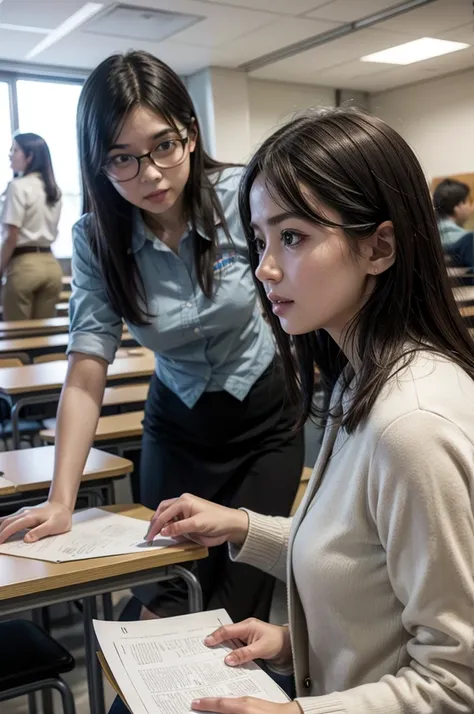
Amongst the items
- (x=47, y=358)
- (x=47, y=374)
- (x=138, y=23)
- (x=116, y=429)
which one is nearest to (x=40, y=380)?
(x=47, y=374)

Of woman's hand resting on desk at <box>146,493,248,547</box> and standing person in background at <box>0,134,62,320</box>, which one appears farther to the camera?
standing person in background at <box>0,134,62,320</box>

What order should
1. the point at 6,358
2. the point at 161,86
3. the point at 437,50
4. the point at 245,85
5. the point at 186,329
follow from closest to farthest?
the point at 161,86 < the point at 186,329 < the point at 6,358 < the point at 437,50 < the point at 245,85

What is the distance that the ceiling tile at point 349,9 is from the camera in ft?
20.4

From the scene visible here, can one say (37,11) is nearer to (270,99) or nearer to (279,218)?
(270,99)

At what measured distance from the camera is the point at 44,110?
8.02 metres

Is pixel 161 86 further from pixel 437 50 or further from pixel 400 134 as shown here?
pixel 437 50

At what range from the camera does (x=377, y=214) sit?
3.02 ft

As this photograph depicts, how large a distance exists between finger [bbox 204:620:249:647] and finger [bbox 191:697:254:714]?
0.17m

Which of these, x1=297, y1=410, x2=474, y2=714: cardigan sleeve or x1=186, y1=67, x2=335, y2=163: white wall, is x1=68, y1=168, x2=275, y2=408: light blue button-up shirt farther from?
x1=186, y1=67, x2=335, y2=163: white wall

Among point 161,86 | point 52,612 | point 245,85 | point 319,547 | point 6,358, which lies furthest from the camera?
point 245,85

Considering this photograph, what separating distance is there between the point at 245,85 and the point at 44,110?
2.14 metres

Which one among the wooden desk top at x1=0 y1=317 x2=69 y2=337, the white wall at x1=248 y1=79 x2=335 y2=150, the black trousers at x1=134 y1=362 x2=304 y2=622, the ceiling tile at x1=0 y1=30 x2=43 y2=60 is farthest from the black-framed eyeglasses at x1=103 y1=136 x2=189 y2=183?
the white wall at x1=248 y1=79 x2=335 y2=150

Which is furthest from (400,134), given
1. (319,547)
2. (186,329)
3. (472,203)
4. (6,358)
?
(472,203)

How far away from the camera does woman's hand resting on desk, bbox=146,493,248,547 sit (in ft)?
4.09
